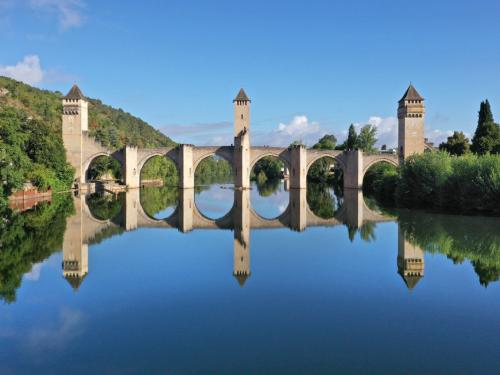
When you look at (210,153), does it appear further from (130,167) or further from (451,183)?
(451,183)

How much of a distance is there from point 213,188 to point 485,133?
28.4 m

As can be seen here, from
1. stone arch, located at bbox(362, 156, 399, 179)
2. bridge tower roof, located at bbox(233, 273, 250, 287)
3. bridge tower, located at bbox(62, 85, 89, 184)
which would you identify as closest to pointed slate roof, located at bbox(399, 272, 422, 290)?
bridge tower roof, located at bbox(233, 273, 250, 287)

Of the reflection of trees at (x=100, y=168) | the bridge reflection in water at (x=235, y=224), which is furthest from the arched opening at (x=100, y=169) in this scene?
the bridge reflection in water at (x=235, y=224)

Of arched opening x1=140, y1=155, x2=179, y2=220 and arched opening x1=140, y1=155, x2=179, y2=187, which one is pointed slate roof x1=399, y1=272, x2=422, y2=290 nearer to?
arched opening x1=140, y1=155, x2=179, y2=220

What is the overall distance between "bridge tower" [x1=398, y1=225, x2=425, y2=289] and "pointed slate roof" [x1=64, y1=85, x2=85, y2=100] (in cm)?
3615

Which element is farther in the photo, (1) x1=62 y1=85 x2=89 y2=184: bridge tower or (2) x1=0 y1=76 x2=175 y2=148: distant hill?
(2) x1=0 y1=76 x2=175 y2=148: distant hill

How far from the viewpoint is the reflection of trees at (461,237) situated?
12547 millimetres

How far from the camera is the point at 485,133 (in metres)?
38.5

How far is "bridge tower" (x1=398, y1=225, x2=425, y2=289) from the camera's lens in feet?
36.4

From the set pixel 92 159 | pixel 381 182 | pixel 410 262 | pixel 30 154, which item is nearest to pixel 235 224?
pixel 410 262

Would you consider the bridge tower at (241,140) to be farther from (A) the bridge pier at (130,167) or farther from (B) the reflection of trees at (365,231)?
(B) the reflection of trees at (365,231)

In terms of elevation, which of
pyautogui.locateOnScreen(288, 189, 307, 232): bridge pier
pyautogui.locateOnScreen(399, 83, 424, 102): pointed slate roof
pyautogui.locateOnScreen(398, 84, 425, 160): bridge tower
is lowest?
pyautogui.locateOnScreen(288, 189, 307, 232): bridge pier

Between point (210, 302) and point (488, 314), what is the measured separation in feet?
16.3

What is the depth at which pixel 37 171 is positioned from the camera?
106 ft
